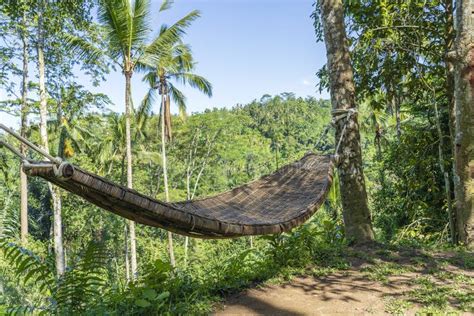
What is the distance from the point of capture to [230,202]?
2.79 metres

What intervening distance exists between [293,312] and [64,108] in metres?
7.49

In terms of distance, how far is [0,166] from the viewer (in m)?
6.41

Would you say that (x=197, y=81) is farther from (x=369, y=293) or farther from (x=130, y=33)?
(x=369, y=293)

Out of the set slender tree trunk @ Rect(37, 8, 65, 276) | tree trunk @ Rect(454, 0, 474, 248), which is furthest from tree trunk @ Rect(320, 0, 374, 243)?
slender tree trunk @ Rect(37, 8, 65, 276)

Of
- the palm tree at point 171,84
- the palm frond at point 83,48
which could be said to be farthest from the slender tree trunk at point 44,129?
the palm tree at point 171,84

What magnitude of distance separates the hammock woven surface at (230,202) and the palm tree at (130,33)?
4.92m

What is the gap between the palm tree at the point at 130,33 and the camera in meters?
6.89

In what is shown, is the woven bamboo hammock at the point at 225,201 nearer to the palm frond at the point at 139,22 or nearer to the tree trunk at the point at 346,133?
the tree trunk at the point at 346,133

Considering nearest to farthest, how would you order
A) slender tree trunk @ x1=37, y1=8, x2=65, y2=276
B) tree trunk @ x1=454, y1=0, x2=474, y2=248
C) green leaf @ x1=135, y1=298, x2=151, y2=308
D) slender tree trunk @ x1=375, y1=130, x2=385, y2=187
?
green leaf @ x1=135, y1=298, x2=151, y2=308, tree trunk @ x1=454, y1=0, x2=474, y2=248, slender tree trunk @ x1=37, y1=8, x2=65, y2=276, slender tree trunk @ x1=375, y1=130, x2=385, y2=187

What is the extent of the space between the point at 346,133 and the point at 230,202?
1.17 m

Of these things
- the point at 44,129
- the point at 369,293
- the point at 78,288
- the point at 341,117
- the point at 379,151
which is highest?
the point at 44,129

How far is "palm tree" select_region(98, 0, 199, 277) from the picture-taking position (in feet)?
22.6

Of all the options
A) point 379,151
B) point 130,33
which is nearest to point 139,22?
point 130,33

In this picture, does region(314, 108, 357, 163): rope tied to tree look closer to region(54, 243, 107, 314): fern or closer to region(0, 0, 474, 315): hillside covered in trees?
region(0, 0, 474, 315): hillside covered in trees
